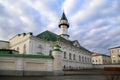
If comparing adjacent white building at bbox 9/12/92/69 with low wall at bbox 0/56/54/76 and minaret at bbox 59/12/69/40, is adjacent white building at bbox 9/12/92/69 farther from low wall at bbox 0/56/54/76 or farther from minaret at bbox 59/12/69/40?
low wall at bbox 0/56/54/76

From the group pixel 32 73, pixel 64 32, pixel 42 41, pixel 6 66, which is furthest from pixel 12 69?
pixel 64 32

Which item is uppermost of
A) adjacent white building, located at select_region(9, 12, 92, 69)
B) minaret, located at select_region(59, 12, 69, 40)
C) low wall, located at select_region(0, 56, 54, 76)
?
minaret, located at select_region(59, 12, 69, 40)

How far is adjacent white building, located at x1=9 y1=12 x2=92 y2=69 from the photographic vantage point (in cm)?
3849

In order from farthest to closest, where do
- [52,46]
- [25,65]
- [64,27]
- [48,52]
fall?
1. [64,27]
2. [52,46]
3. [48,52]
4. [25,65]

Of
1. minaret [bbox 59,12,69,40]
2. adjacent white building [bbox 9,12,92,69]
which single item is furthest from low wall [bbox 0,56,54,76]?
minaret [bbox 59,12,69,40]

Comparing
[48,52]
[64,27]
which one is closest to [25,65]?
[48,52]

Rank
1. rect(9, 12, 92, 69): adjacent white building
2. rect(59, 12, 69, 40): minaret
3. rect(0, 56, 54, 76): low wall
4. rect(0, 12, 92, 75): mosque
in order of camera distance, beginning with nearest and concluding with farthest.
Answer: rect(0, 56, 54, 76): low wall, rect(0, 12, 92, 75): mosque, rect(9, 12, 92, 69): adjacent white building, rect(59, 12, 69, 40): minaret

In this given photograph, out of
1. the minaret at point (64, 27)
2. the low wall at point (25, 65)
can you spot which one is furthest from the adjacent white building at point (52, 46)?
the low wall at point (25, 65)

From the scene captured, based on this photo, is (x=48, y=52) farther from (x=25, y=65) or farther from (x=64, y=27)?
(x=25, y=65)

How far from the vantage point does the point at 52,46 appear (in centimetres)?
4366

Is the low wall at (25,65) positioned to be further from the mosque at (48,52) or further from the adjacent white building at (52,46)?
the adjacent white building at (52,46)

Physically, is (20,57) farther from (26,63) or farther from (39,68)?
(39,68)

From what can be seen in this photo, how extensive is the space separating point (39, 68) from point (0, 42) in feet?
100

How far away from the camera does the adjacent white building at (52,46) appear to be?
1515 inches
